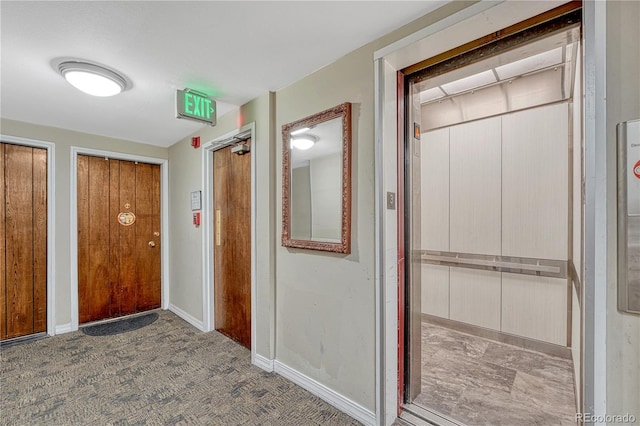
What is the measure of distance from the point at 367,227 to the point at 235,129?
1805 mm

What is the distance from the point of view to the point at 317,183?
2.13 metres

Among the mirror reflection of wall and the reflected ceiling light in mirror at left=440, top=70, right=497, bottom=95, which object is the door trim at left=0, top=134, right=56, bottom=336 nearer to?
the mirror reflection of wall

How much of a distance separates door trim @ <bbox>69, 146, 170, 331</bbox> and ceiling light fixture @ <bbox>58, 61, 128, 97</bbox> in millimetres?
1805

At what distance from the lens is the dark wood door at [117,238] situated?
356 cm

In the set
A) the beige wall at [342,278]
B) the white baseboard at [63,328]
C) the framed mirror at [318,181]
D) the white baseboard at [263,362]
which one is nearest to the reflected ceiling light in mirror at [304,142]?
the framed mirror at [318,181]

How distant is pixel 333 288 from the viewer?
2.02 meters

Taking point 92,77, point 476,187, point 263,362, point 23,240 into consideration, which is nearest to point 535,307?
point 476,187

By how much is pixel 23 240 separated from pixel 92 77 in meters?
2.41

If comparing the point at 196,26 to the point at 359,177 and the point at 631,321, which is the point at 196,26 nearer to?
the point at 359,177

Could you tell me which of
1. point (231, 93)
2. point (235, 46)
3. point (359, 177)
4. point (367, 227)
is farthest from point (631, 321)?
point (231, 93)

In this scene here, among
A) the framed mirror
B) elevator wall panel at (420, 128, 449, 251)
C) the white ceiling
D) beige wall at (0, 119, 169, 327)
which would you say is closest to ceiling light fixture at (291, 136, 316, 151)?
the framed mirror

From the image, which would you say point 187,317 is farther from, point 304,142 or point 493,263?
point 493,263

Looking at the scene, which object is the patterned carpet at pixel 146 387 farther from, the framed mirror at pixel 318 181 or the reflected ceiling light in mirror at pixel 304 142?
the reflected ceiling light in mirror at pixel 304 142

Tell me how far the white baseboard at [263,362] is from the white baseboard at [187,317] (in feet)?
3.69
